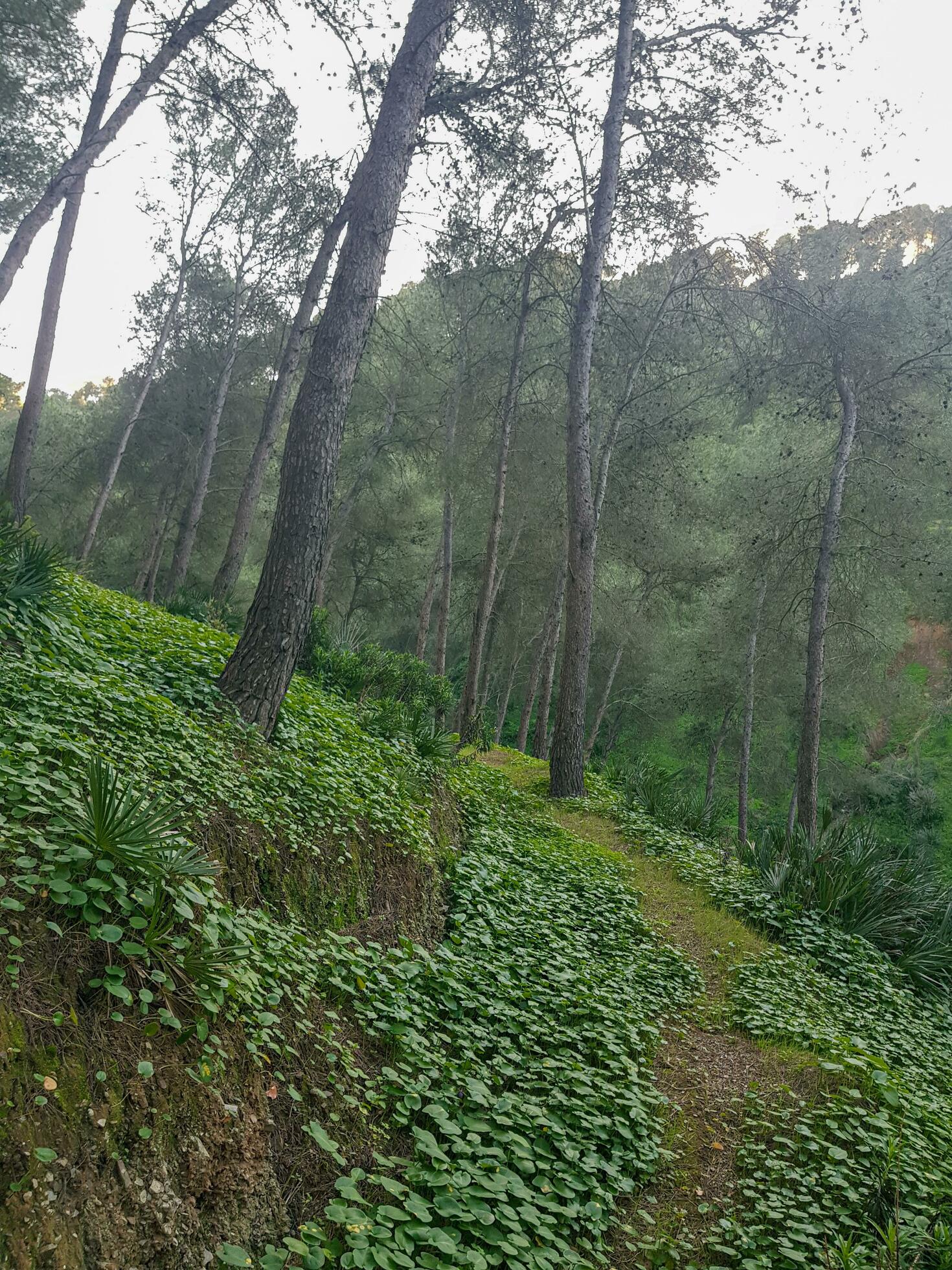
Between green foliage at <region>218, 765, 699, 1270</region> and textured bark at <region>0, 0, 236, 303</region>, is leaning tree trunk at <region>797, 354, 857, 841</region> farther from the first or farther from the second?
textured bark at <region>0, 0, 236, 303</region>

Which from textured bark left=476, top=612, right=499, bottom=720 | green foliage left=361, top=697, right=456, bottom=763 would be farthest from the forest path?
textured bark left=476, top=612, right=499, bottom=720

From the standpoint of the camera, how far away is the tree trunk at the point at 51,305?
9.70m

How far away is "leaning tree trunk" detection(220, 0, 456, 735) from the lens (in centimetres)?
575

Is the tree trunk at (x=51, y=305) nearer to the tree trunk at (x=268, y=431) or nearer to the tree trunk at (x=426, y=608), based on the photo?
the tree trunk at (x=268, y=431)

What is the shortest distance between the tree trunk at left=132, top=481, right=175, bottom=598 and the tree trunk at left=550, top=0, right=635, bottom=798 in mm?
16963

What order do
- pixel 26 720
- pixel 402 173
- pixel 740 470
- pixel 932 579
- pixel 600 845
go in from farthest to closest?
pixel 740 470
pixel 932 579
pixel 600 845
pixel 402 173
pixel 26 720

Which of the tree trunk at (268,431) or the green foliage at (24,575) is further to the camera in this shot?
the tree trunk at (268,431)

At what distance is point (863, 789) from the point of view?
74.1 feet

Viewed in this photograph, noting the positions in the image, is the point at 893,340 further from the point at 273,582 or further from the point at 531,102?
the point at 273,582

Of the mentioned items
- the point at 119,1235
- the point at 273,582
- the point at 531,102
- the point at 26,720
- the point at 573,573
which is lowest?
the point at 119,1235

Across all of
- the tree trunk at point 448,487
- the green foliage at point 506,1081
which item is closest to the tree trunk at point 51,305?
the tree trunk at point 448,487

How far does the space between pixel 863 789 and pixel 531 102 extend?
20.1 m

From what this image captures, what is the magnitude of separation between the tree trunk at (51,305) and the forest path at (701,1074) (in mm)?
8897

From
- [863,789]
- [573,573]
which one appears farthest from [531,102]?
[863,789]
